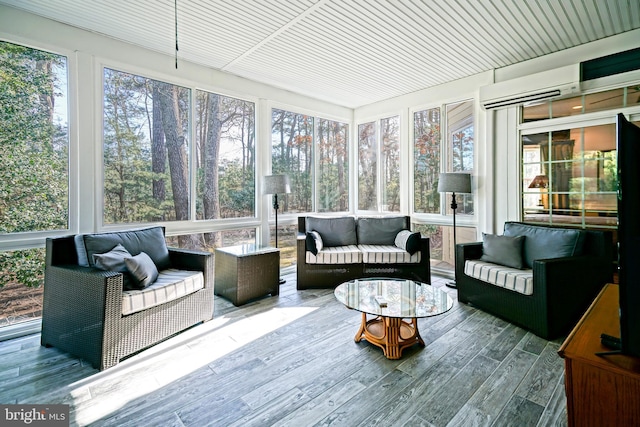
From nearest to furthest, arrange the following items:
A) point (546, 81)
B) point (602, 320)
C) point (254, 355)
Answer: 1. point (602, 320)
2. point (254, 355)
3. point (546, 81)

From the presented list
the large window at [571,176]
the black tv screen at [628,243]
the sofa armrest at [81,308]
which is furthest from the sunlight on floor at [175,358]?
the large window at [571,176]

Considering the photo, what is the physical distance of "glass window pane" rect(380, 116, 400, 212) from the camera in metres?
5.17

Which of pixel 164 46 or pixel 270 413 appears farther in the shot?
pixel 164 46

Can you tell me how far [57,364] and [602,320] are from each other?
3322 millimetres

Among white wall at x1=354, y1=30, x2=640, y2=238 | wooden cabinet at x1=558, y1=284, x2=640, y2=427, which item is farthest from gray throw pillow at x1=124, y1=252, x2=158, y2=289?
white wall at x1=354, y1=30, x2=640, y2=238

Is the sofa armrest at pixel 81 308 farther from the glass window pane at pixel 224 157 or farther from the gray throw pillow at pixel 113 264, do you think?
the glass window pane at pixel 224 157

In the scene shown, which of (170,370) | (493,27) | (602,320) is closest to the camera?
(602,320)

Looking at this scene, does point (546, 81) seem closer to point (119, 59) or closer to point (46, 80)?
point (119, 59)

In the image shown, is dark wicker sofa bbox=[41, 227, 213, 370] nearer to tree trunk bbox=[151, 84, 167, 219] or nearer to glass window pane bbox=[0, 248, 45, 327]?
glass window pane bbox=[0, 248, 45, 327]

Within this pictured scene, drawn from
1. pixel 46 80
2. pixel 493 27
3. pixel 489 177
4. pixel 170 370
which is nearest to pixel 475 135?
pixel 489 177

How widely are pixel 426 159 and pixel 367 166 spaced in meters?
1.13

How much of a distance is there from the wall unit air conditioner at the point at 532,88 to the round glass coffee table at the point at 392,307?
2.65 meters

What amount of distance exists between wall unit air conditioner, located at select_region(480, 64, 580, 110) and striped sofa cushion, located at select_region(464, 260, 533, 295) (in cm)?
204

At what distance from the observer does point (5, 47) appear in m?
2.65
